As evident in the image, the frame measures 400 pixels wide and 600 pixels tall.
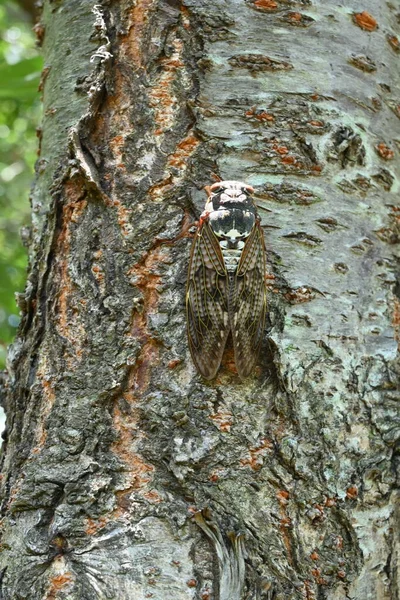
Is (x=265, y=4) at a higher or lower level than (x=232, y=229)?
higher

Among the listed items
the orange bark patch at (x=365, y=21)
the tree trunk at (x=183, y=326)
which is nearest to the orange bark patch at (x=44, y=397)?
the tree trunk at (x=183, y=326)

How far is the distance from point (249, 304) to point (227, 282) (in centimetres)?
17

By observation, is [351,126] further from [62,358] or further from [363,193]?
[62,358]

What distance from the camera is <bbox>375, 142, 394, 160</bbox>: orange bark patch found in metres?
1.62

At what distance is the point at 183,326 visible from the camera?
1404mm

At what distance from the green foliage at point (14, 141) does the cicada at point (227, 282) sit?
105cm

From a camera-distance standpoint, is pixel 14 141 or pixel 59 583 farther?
pixel 14 141

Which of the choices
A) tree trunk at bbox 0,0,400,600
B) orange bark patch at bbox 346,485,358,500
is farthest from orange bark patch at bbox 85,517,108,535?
orange bark patch at bbox 346,485,358,500

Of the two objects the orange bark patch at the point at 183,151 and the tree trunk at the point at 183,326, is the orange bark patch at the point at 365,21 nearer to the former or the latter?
the tree trunk at the point at 183,326

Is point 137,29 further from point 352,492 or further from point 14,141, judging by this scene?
point 14,141

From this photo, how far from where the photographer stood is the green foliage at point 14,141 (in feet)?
8.49

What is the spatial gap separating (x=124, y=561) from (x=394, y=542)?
0.51m

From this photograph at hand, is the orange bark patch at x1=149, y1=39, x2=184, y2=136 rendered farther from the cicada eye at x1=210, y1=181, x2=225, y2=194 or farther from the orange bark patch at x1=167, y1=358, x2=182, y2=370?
the orange bark patch at x1=167, y1=358, x2=182, y2=370

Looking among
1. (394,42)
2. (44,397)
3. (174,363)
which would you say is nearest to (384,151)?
(394,42)
